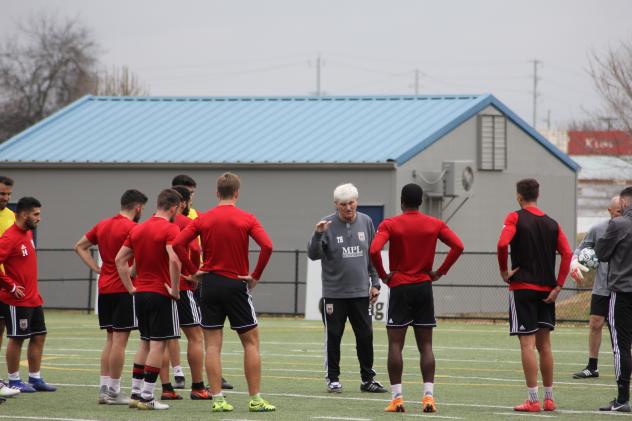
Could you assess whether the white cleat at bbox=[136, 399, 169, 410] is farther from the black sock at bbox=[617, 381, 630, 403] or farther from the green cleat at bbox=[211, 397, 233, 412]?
the black sock at bbox=[617, 381, 630, 403]

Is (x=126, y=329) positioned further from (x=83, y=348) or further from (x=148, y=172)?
(x=148, y=172)

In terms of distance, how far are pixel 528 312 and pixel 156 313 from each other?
3466 millimetres

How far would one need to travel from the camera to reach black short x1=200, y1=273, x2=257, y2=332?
39.0ft

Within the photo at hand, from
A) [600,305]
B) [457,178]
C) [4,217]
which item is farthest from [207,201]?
[4,217]

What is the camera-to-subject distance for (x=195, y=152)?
35062 mm

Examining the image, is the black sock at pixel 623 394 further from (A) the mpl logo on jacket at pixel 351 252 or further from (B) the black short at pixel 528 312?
(A) the mpl logo on jacket at pixel 351 252

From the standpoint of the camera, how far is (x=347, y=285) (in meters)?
A: 14.3

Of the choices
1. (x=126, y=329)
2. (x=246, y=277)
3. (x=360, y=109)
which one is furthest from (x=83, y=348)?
(x=360, y=109)

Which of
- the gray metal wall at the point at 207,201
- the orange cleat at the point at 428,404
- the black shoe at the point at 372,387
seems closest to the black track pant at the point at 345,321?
the black shoe at the point at 372,387

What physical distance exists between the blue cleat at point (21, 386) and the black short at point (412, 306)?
4.18 metres

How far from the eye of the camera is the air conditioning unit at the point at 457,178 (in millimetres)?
33312

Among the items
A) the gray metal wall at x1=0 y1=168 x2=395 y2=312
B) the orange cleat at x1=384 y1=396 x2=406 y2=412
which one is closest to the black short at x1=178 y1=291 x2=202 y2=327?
the orange cleat at x1=384 y1=396 x2=406 y2=412

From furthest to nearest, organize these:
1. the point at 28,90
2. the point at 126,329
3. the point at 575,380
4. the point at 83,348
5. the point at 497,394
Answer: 1. the point at 28,90
2. the point at 83,348
3. the point at 575,380
4. the point at 497,394
5. the point at 126,329

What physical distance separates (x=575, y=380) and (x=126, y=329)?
18.7 ft
